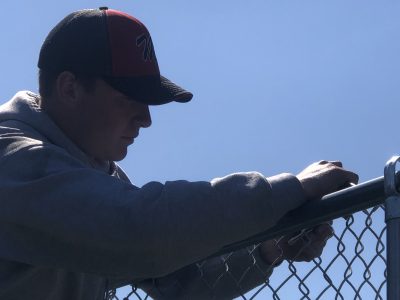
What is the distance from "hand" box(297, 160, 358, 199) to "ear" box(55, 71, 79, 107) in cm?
82

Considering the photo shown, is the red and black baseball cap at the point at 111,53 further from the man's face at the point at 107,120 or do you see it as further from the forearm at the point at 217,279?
the forearm at the point at 217,279

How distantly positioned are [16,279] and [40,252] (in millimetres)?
208

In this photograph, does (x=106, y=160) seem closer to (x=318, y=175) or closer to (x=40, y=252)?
(x=40, y=252)

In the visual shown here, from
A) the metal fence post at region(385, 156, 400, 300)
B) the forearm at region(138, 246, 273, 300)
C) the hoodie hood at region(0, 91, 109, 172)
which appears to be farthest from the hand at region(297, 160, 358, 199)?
the hoodie hood at region(0, 91, 109, 172)

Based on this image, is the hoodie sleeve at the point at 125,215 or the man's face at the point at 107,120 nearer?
the hoodie sleeve at the point at 125,215

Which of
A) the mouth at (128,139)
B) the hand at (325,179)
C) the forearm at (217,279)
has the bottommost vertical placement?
the forearm at (217,279)

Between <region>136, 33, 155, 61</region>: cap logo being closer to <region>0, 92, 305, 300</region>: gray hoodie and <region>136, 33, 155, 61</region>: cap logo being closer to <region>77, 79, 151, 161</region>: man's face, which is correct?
<region>77, 79, 151, 161</region>: man's face

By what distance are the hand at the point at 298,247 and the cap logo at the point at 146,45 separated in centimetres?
72

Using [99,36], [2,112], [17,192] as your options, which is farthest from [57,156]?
[99,36]

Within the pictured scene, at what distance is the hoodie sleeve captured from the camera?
258cm

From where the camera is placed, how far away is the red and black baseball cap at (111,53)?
312 centimetres

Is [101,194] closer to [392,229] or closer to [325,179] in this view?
[325,179]

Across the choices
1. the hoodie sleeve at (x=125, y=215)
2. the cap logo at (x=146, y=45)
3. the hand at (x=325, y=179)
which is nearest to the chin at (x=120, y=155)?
the cap logo at (x=146, y=45)

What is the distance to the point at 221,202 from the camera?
8.59ft
